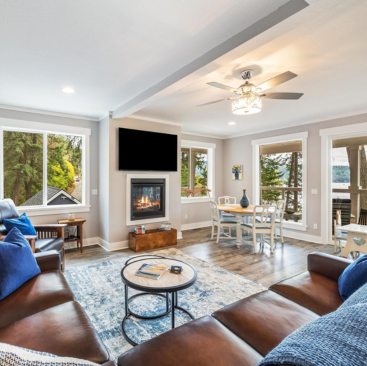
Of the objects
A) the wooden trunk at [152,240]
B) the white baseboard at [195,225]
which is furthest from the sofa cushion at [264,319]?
the white baseboard at [195,225]

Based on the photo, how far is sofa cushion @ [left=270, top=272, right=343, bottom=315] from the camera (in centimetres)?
153

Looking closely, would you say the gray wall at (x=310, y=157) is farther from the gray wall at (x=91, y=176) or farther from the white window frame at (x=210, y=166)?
the gray wall at (x=91, y=176)

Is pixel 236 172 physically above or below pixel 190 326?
above

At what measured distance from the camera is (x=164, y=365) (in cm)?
103

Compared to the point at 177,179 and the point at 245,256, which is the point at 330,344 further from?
the point at 177,179

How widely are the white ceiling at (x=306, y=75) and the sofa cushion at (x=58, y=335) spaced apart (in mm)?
2281

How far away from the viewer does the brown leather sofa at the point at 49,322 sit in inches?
44.4

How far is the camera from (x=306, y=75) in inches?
108

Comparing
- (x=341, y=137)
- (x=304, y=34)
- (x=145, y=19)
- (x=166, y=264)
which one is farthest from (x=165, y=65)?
(x=341, y=137)

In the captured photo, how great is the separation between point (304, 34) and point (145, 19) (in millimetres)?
1308

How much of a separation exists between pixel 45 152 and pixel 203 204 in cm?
394

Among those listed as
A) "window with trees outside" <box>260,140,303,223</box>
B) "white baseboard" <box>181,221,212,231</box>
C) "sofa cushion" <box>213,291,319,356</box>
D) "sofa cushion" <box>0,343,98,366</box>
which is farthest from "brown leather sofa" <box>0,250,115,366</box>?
"window with trees outside" <box>260,140,303,223</box>

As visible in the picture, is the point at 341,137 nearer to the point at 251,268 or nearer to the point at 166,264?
the point at 251,268

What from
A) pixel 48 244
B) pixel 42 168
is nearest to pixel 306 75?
pixel 48 244
